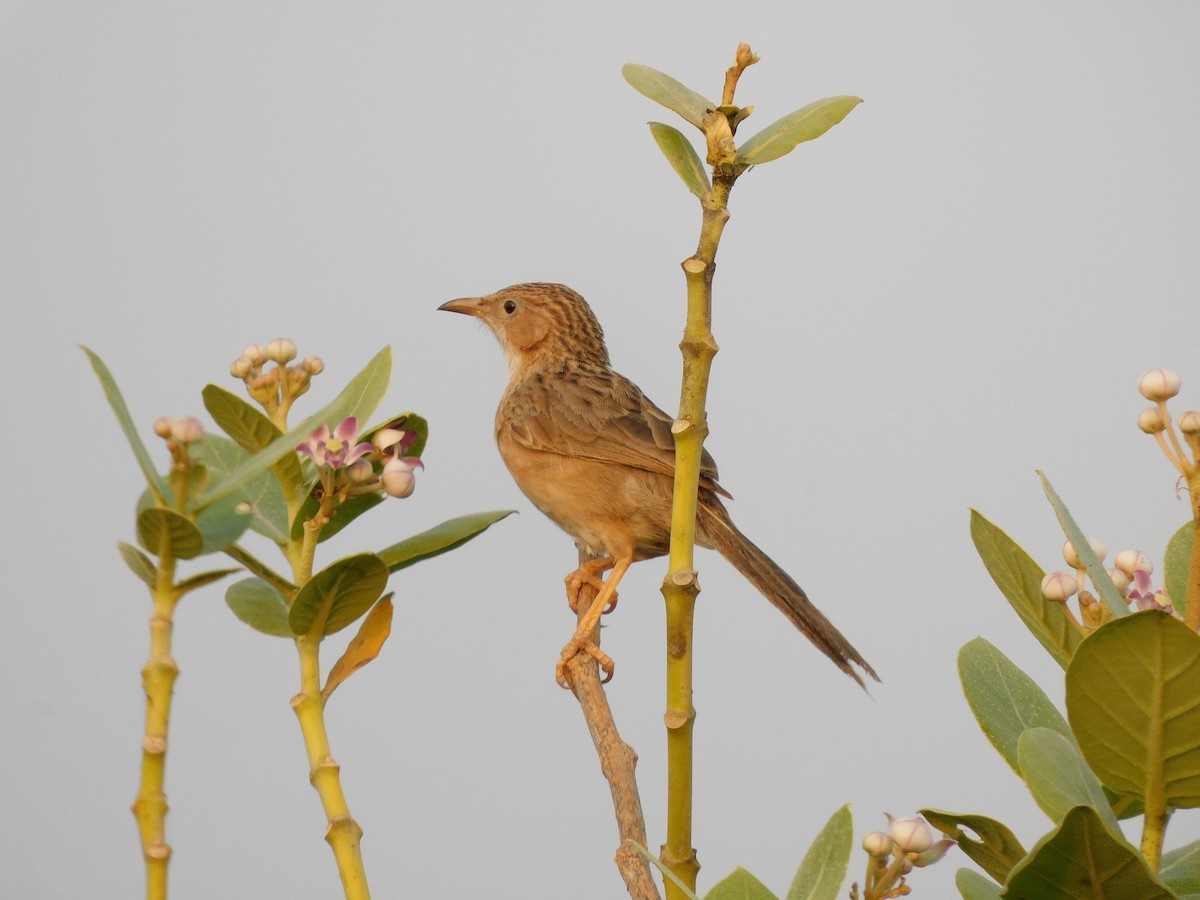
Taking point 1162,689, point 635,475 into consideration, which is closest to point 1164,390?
point 1162,689

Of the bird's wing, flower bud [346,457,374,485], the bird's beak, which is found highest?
the bird's beak

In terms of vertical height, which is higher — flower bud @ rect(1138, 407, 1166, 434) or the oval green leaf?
flower bud @ rect(1138, 407, 1166, 434)

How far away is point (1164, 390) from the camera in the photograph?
5.78 ft

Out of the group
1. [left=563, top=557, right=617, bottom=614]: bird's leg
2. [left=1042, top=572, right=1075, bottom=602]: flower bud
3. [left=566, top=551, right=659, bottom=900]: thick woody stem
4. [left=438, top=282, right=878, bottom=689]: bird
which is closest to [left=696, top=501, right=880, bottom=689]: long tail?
[left=438, top=282, right=878, bottom=689]: bird

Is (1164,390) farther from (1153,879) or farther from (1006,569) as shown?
(1153,879)

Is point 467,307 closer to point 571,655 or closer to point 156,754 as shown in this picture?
point 571,655

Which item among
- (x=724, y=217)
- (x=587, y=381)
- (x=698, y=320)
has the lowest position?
(x=698, y=320)

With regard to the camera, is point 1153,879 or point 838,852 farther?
point 838,852

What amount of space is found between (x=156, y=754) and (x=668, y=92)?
3.40 ft

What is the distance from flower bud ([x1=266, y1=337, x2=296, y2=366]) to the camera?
6.30 feet

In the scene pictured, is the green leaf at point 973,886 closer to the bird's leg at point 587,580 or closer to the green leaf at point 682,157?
the green leaf at point 682,157

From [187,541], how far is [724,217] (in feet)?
2.48

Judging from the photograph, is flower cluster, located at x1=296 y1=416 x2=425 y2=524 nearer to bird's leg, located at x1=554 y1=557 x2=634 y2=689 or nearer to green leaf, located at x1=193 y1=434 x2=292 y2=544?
green leaf, located at x1=193 y1=434 x2=292 y2=544

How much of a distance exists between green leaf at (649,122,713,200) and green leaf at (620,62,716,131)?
28 millimetres
